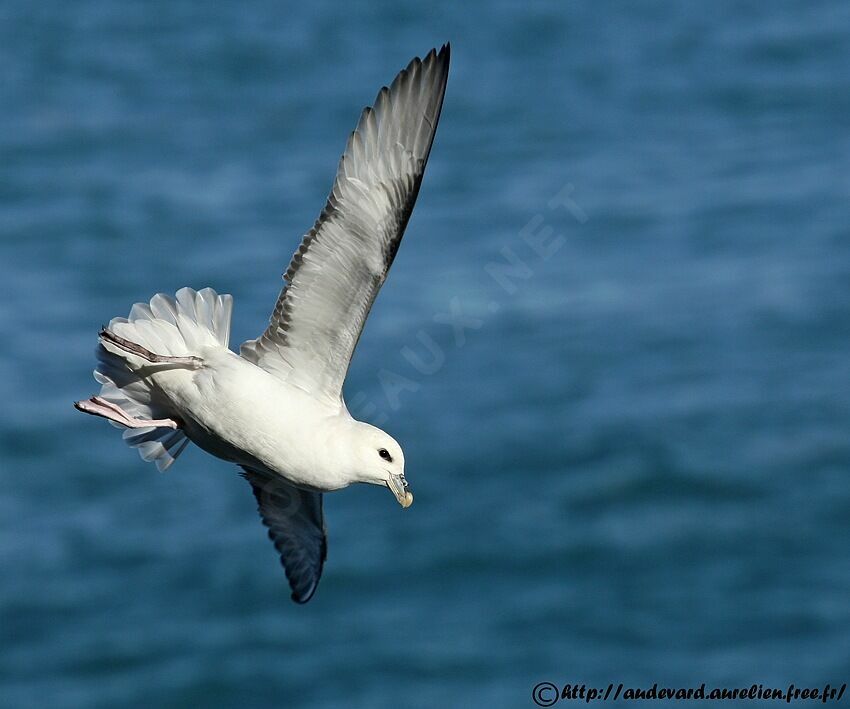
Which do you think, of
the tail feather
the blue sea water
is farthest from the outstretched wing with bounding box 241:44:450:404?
the blue sea water

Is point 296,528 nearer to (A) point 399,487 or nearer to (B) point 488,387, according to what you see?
(A) point 399,487

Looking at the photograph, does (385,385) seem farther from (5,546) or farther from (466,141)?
(466,141)

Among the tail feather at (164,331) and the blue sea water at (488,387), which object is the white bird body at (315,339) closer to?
the tail feather at (164,331)

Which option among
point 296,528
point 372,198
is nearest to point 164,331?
point 372,198

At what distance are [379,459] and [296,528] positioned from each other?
2.07 m

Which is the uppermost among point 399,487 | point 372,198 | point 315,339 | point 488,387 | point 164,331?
point 488,387

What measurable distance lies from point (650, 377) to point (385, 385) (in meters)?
6.93

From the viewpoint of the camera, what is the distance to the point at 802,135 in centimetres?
4956

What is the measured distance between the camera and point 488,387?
1532 inches

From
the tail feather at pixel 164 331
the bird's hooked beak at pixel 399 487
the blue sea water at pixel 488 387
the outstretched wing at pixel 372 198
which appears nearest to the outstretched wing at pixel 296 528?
the tail feather at pixel 164 331

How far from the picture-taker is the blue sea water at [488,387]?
32.6 metres

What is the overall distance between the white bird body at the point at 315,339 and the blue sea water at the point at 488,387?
78.3ft

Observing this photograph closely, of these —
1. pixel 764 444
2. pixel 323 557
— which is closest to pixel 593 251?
pixel 764 444

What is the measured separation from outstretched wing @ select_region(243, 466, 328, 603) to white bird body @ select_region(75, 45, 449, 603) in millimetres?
1486
